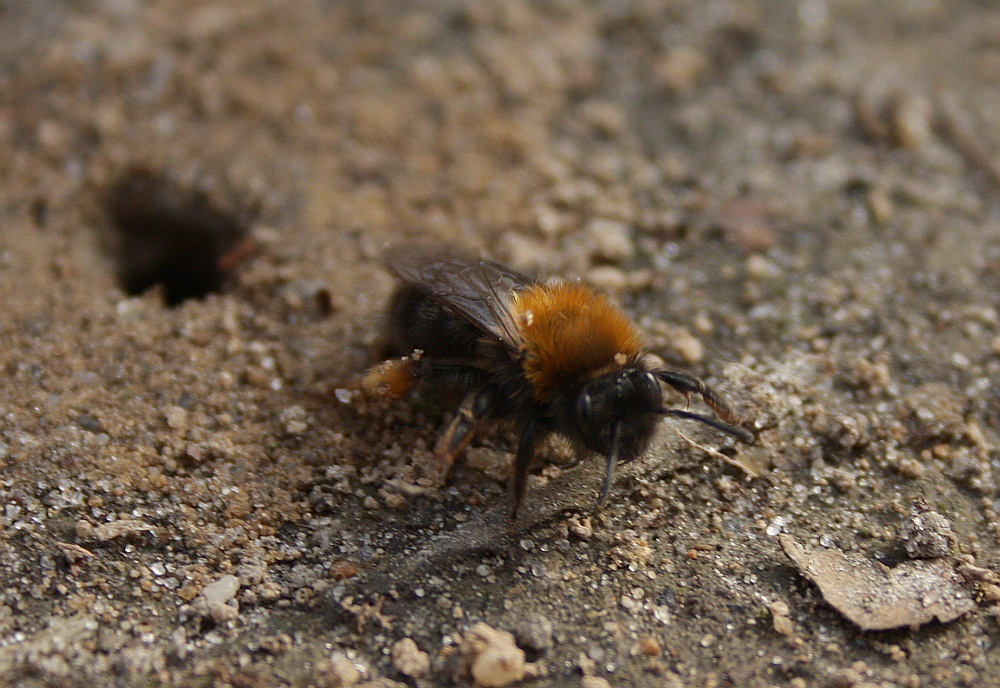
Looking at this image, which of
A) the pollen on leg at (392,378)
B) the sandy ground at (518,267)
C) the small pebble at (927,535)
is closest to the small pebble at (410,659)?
the sandy ground at (518,267)

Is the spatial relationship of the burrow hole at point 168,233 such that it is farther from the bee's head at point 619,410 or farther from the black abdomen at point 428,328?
the bee's head at point 619,410

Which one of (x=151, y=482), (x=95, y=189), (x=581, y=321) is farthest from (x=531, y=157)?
(x=151, y=482)

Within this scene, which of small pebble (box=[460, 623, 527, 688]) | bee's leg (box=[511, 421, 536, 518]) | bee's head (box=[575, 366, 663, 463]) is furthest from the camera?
bee's leg (box=[511, 421, 536, 518])

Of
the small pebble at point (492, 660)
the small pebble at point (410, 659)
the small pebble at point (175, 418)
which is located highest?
the small pebble at point (175, 418)

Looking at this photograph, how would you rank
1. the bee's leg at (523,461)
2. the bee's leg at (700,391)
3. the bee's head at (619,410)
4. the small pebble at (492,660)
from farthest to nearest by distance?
the bee's leg at (700,391) → the bee's leg at (523,461) → the bee's head at (619,410) → the small pebble at (492,660)

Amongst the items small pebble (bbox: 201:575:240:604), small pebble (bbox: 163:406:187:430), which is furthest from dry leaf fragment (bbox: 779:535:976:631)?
small pebble (bbox: 163:406:187:430)

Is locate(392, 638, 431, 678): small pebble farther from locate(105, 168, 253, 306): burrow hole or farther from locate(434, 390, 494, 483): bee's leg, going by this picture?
locate(105, 168, 253, 306): burrow hole

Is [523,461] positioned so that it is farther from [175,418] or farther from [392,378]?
[175,418]
